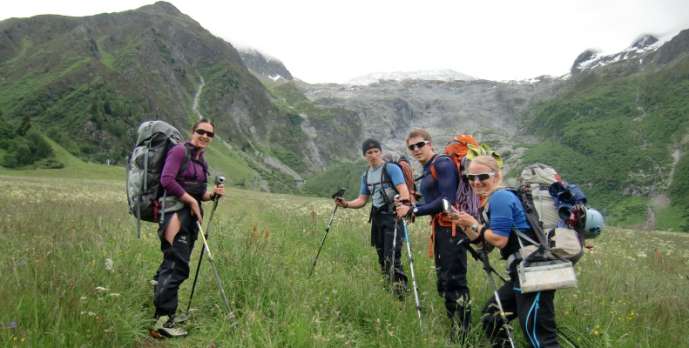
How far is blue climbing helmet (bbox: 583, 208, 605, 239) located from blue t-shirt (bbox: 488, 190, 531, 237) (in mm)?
585

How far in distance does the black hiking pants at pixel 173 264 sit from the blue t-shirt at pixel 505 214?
3.69 m

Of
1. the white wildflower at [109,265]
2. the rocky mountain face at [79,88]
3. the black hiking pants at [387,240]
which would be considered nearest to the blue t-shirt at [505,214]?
the black hiking pants at [387,240]

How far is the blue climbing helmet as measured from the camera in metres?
4.41

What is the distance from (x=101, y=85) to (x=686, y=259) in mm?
152645

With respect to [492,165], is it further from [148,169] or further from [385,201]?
[148,169]

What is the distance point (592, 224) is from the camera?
441cm

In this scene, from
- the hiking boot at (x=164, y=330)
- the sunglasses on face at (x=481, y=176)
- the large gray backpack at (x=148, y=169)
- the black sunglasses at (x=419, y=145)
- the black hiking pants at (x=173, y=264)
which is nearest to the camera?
the sunglasses on face at (x=481, y=176)

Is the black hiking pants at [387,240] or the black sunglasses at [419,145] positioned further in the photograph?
the black hiking pants at [387,240]

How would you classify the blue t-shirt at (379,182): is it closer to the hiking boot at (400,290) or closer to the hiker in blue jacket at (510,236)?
the hiking boot at (400,290)

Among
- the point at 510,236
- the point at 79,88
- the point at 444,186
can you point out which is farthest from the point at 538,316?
the point at 79,88

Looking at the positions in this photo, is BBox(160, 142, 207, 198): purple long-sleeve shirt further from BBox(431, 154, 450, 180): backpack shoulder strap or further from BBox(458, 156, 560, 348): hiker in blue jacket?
BBox(458, 156, 560, 348): hiker in blue jacket

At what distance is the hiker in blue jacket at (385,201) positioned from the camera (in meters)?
6.71

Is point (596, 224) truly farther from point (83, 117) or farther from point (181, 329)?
point (83, 117)

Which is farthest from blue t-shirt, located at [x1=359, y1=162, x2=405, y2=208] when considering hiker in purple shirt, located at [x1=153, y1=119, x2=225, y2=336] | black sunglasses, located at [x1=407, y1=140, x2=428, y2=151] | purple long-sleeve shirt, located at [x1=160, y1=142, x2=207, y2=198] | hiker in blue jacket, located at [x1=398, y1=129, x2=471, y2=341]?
purple long-sleeve shirt, located at [x1=160, y1=142, x2=207, y2=198]
